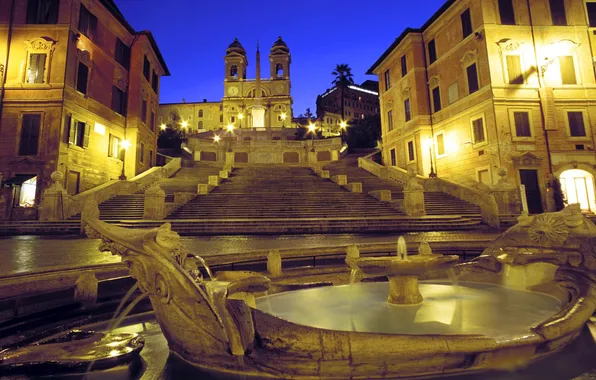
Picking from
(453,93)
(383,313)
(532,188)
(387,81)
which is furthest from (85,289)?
(387,81)

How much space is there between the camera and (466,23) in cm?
2405

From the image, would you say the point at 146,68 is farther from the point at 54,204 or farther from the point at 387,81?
the point at 387,81

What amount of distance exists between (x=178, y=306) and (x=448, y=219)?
46.0 ft

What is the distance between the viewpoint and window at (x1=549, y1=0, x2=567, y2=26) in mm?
22625

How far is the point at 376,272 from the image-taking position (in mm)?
3818

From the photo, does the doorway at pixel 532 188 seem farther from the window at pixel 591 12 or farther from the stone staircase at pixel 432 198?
the window at pixel 591 12

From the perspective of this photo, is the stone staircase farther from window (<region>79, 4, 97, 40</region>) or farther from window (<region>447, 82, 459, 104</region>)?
window (<region>79, 4, 97, 40</region>)

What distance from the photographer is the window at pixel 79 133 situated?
20917 millimetres

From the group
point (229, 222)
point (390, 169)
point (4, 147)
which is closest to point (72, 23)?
point (4, 147)

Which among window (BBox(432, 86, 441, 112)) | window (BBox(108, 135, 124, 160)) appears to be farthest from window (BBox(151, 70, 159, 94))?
window (BBox(432, 86, 441, 112))

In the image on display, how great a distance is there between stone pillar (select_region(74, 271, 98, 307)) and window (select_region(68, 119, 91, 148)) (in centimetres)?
2188

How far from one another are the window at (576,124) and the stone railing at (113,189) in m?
29.6

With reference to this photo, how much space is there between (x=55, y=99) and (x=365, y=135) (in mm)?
40916

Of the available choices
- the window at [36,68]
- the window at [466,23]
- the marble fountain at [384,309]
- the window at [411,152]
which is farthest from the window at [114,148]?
the window at [466,23]
